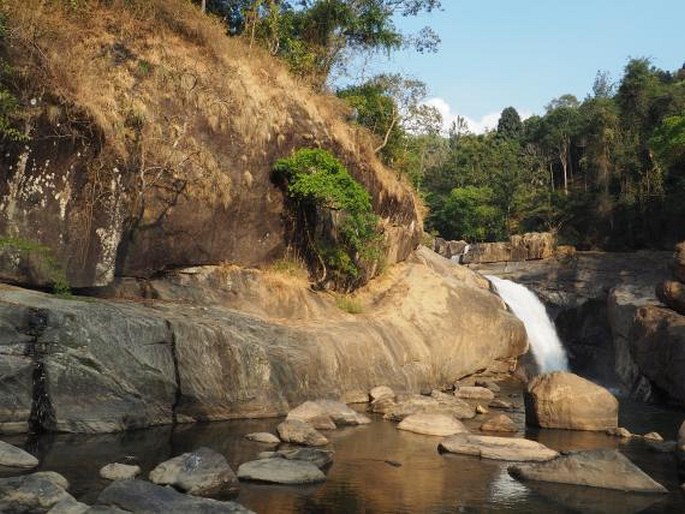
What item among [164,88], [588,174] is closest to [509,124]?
[588,174]

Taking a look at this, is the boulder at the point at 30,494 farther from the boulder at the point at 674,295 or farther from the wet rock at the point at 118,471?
the boulder at the point at 674,295

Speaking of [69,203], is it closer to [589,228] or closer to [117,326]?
[117,326]

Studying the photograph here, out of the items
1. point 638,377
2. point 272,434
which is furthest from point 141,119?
point 638,377

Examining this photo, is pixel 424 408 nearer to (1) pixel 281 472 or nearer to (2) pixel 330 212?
(1) pixel 281 472

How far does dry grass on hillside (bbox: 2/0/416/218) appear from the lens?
56.4 feet

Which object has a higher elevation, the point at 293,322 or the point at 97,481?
the point at 293,322

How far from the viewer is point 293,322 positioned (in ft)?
64.0

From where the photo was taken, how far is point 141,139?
1817 centimetres

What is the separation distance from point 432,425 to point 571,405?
3.57 metres

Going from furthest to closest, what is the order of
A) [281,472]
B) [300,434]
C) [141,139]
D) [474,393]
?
[474,393] < [141,139] < [300,434] < [281,472]

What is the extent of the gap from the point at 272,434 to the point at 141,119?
28.9ft

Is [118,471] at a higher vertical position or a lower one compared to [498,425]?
lower

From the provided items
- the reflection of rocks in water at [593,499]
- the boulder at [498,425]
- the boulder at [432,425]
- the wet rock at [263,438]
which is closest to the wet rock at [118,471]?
the wet rock at [263,438]

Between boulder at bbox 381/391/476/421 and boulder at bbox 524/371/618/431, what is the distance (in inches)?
67.9
